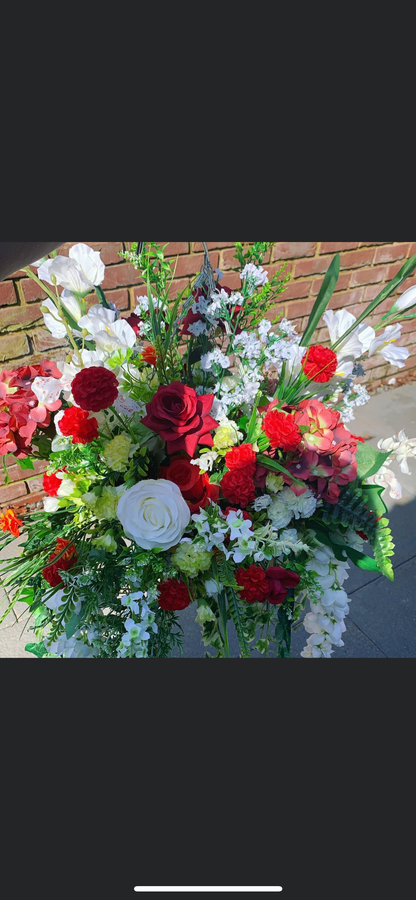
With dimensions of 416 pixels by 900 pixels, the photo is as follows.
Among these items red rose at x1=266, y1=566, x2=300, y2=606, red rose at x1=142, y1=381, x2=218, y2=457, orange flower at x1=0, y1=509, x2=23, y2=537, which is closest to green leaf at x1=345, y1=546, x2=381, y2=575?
red rose at x1=266, y1=566, x2=300, y2=606

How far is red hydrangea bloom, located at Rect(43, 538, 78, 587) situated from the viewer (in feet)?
2.70

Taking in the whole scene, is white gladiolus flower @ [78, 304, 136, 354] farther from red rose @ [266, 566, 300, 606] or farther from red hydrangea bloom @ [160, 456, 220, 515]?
red rose @ [266, 566, 300, 606]

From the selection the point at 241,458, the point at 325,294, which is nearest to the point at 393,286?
the point at 325,294

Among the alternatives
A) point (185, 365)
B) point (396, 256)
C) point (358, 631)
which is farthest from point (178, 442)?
point (396, 256)

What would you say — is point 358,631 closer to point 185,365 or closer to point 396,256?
point 185,365

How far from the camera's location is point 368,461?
87 centimetres

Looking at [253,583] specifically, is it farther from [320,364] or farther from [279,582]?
[320,364]

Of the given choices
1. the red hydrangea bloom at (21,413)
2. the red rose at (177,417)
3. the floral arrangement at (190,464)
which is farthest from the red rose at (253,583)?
the red hydrangea bloom at (21,413)

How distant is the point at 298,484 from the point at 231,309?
1.08 feet

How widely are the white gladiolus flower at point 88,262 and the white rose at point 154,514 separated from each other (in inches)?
14.1

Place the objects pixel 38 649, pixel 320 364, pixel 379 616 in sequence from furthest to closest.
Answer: pixel 379 616 → pixel 38 649 → pixel 320 364

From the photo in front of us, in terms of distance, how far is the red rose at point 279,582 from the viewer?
2.74ft

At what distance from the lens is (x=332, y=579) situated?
861 millimetres

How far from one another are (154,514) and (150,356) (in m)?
0.31
